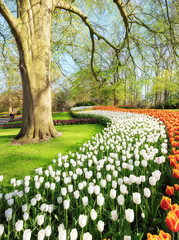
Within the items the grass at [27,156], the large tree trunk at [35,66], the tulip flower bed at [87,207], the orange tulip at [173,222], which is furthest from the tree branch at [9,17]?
the orange tulip at [173,222]

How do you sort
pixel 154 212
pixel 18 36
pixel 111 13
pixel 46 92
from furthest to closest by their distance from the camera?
pixel 111 13
pixel 46 92
pixel 18 36
pixel 154 212

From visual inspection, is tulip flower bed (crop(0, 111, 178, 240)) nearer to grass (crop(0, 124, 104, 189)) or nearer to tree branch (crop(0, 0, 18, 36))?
grass (crop(0, 124, 104, 189))

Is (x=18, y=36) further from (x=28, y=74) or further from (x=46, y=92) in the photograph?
(x=46, y=92)

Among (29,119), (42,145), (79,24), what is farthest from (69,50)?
(42,145)

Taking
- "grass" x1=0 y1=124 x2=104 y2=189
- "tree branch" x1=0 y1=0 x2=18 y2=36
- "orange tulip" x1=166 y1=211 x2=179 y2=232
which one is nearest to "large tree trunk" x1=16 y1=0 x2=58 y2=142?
"tree branch" x1=0 y1=0 x2=18 y2=36

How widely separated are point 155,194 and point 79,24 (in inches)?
320

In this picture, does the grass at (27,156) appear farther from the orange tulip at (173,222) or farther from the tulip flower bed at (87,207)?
the orange tulip at (173,222)

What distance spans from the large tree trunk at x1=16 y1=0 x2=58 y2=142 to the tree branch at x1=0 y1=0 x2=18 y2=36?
30cm

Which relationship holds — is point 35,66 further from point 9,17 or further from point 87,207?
point 87,207

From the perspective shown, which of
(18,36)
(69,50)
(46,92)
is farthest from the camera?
(69,50)

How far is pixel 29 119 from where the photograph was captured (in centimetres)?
500

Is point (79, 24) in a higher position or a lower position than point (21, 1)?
higher

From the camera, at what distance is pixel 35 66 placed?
4.89m

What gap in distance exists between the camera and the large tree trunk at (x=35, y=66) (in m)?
4.70
